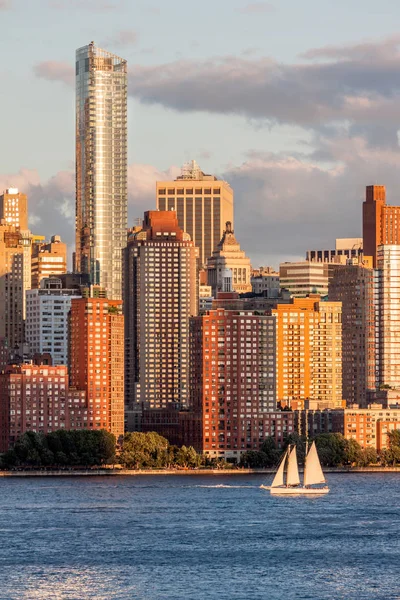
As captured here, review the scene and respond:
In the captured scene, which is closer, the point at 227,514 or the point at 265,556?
the point at 265,556

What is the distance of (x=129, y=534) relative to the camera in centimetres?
17588

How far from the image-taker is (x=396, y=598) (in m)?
135

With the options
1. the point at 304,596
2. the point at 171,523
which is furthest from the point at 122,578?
the point at 171,523

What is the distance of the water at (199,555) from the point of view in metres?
139

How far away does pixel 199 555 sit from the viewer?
159 m

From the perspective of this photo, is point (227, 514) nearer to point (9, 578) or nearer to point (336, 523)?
point (336, 523)

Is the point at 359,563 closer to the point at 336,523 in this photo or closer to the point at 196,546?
the point at 196,546

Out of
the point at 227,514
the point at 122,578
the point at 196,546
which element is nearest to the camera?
the point at 122,578

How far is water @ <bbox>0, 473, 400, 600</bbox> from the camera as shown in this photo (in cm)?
13888

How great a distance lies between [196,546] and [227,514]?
31.4 meters

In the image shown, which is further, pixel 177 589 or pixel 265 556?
pixel 265 556

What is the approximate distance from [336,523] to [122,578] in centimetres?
4529

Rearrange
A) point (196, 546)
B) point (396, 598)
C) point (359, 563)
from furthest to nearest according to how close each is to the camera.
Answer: point (196, 546), point (359, 563), point (396, 598)

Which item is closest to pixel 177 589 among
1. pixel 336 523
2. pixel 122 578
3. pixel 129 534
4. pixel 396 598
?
pixel 122 578
